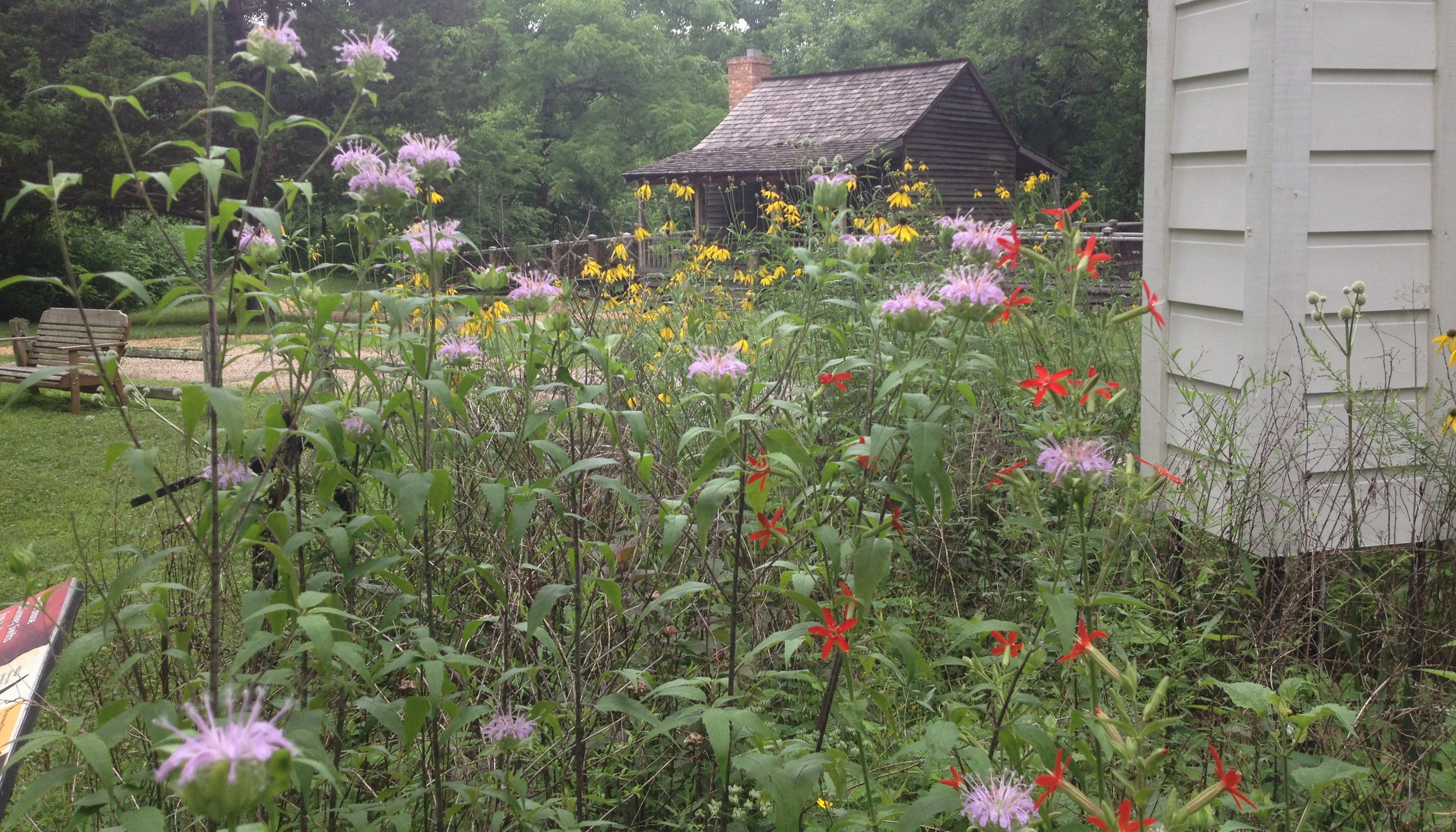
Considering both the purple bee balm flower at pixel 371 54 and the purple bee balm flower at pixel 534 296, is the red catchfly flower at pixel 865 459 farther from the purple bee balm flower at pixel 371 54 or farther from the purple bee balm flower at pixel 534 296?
the purple bee balm flower at pixel 371 54

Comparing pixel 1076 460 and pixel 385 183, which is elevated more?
pixel 385 183

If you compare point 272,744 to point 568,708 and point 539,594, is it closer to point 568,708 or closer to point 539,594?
point 539,594

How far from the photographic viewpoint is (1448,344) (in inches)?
114

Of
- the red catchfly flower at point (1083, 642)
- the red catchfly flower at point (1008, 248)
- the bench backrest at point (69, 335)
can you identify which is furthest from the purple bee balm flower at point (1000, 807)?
the bench backrest at point (69, 335)

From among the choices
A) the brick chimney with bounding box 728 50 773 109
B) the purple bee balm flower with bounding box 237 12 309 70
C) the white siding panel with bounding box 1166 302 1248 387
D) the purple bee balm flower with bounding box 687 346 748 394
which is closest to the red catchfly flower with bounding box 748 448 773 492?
the purple bee balm flower with bounding box 687 346 748 394

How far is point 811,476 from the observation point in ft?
6.53

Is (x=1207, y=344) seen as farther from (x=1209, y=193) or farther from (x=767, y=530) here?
(x=767, y=530)

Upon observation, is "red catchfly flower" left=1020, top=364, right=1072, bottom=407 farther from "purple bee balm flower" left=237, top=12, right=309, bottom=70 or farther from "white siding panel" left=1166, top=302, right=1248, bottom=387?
"white siding panel" left=1166, top=302, right=1248, bottom=387

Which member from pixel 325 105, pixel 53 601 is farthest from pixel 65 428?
pixel 325 105

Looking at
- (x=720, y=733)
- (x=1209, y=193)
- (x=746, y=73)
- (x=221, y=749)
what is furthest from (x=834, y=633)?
(x=746, y=73)

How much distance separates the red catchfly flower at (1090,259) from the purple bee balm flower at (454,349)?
1.24 m

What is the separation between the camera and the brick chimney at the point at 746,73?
87.7 ft

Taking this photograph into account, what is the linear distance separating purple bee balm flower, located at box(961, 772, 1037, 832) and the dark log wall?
21.3 m

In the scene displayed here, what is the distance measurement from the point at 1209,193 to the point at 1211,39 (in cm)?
45
